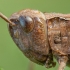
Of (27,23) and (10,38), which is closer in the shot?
(27,23)

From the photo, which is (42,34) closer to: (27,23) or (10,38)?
(27,23)

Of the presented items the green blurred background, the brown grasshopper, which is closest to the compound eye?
the brown grasshopper

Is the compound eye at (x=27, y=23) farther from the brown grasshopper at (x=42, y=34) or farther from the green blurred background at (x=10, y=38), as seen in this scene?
the green blurred background at (x=10, y=38)

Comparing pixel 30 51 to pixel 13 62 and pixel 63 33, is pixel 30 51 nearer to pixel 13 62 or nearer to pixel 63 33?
pixel 63 33

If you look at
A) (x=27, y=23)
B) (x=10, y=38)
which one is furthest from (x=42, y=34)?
(x=10, y=38)

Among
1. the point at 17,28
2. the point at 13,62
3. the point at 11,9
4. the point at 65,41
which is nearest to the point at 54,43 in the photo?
the point at 65,41

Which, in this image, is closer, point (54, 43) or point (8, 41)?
point (54, 43)
